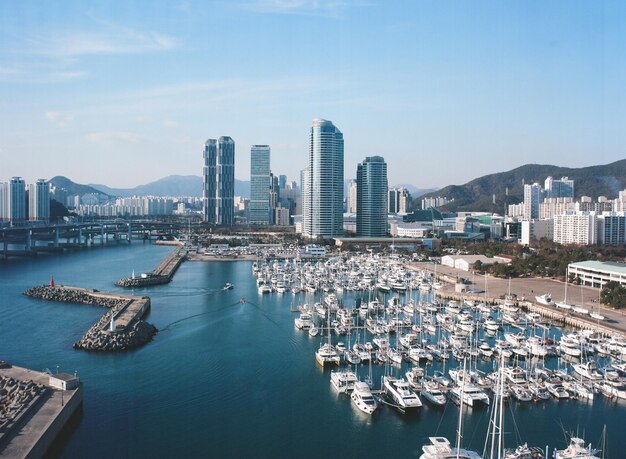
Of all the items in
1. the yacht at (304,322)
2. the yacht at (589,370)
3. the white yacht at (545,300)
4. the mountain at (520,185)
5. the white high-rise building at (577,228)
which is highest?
the mountain at (520,185)

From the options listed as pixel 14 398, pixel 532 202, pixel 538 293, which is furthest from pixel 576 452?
pixel 532 202

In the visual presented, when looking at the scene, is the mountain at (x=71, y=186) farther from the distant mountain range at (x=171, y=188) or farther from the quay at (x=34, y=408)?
the quay at (x=34, y=408)

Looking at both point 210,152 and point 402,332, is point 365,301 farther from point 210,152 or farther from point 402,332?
point 210,152

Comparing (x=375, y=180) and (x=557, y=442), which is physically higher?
(x=375, y=180)

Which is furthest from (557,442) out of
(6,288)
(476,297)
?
(6,288)

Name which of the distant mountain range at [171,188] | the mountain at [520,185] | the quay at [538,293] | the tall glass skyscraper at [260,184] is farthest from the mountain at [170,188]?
the quay at [538,293]

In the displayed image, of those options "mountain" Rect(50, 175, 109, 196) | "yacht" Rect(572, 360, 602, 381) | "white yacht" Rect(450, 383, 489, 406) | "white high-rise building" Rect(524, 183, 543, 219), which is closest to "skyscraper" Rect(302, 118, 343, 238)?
"white high-rise building" Rect(524, 183, 543, 219)

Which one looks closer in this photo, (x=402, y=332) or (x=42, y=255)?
(x=402, y=332)

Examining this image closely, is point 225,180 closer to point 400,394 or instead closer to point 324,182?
point 324,182
